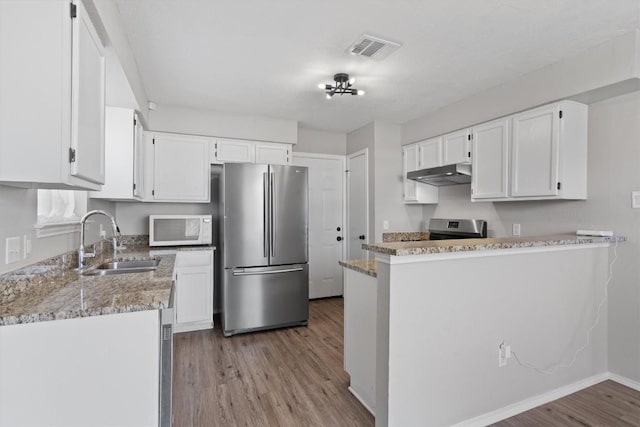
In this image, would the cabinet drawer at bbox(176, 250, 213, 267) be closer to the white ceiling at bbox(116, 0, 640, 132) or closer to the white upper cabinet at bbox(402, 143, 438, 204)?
the white ceiling at bbox(116, 0, 640, 132)

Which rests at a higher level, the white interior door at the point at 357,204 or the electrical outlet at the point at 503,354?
the white interior door at the point at 357,204

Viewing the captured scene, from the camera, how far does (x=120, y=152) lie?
2811mm

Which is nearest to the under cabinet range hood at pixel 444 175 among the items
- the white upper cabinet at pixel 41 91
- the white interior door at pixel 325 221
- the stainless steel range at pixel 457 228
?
the stainless steel range at pixel 457 228

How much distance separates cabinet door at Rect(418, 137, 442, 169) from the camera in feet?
12.3

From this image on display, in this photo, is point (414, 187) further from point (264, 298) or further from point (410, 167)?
point (264, 298)

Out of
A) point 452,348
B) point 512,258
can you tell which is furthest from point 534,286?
point 452,348

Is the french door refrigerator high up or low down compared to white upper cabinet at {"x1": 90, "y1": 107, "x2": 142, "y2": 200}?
down

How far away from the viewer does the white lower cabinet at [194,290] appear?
3.42m

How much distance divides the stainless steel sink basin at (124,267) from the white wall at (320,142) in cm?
265

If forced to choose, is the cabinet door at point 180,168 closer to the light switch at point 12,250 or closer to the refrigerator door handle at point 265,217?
the refrigerator door handle at point 265,217

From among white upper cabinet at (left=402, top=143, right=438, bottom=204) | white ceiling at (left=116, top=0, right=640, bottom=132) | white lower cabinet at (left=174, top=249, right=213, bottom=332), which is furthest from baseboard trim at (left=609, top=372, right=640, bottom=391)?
white lower cabinet at (left=174, top=249, right=213, bottom=332)

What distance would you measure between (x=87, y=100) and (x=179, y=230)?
7.55ft

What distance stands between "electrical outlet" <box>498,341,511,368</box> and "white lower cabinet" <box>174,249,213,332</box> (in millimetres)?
2776

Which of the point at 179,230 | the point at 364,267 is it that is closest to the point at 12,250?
the point at 364,267
